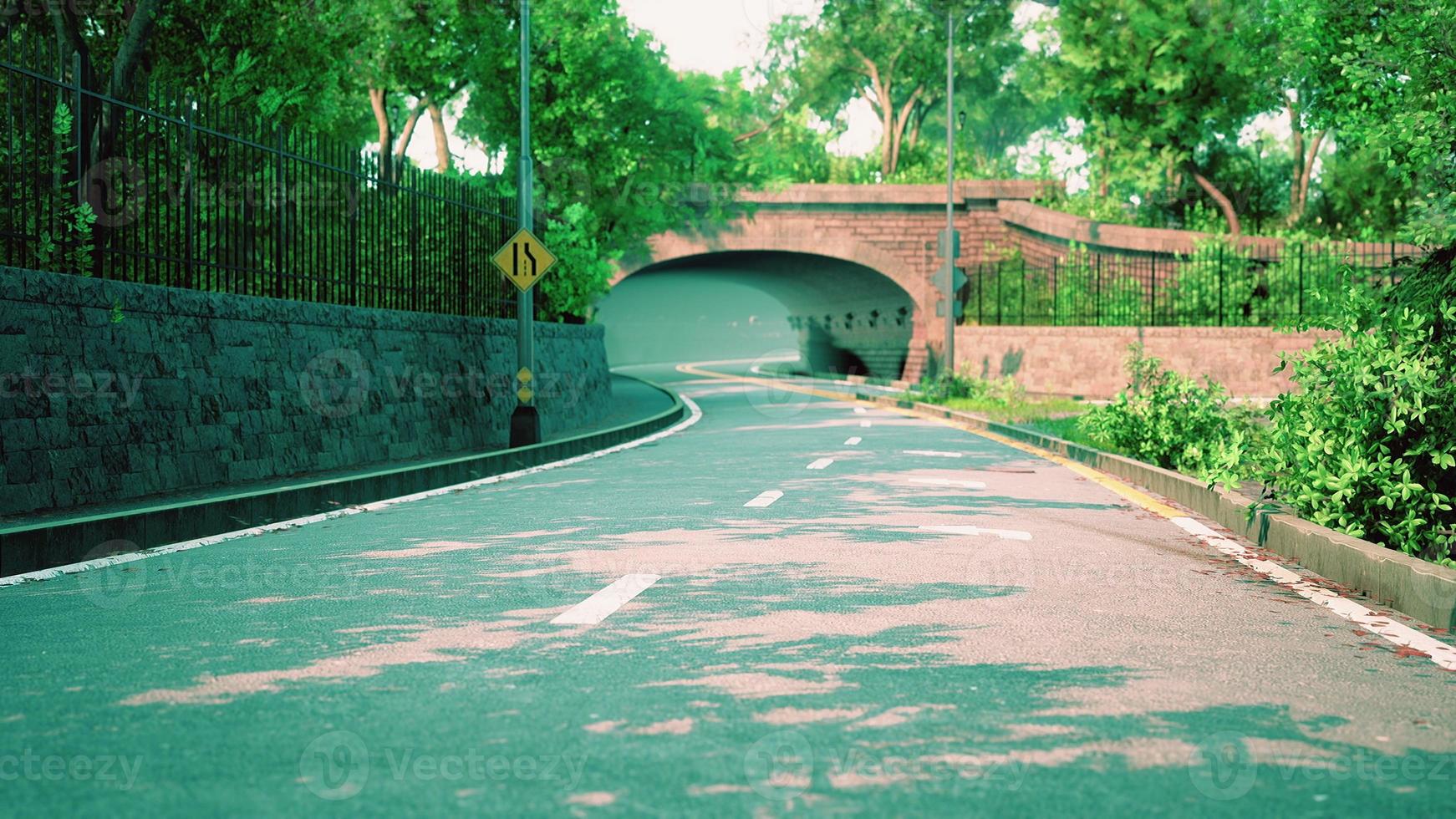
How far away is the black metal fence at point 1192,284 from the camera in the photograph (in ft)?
117

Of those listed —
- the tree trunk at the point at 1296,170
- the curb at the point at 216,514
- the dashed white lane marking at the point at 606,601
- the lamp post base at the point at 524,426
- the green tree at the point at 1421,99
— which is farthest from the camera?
the tree trunk at the point at 1296,170

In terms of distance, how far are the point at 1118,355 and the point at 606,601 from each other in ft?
99.0

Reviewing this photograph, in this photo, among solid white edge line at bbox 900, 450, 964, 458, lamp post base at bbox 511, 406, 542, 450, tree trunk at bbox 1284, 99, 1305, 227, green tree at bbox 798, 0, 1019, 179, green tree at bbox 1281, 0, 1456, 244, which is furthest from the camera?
green tree at bbox 798, 0, 1019, 179

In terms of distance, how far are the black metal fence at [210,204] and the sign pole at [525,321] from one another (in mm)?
1051

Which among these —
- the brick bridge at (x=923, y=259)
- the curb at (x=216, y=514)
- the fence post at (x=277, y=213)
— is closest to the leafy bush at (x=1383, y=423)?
the curb at (x=216, y=514)

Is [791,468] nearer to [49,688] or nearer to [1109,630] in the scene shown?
[1109,630]

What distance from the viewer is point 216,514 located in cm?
1085

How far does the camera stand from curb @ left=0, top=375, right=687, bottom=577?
350 inches

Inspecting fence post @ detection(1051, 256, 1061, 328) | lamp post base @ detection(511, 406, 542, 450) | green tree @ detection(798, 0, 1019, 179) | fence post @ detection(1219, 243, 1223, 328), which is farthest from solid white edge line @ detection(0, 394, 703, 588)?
green tree @ detection(798, 0, 1019, 179)

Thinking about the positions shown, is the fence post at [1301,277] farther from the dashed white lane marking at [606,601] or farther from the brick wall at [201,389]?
the dashed white lane marking at [606,601]

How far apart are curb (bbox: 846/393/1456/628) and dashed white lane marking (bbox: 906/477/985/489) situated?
176cm

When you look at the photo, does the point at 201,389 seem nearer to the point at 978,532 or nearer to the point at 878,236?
the point at 978,532

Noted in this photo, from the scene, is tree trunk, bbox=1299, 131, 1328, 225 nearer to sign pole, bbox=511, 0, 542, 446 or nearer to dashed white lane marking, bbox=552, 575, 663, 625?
sign pole, bbox=511, 0, 542, 446

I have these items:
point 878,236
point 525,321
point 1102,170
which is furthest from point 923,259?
point 525,321
